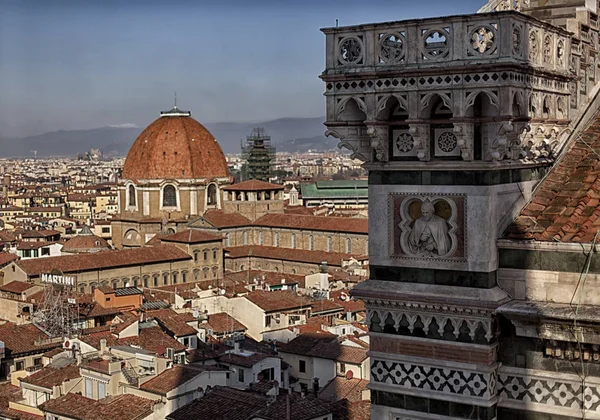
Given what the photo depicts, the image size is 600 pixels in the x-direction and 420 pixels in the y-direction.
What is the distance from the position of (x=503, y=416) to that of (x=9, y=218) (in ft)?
285

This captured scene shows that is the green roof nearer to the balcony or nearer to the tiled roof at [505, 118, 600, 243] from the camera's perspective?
the tiled roof at [505, 118, 600, 243]

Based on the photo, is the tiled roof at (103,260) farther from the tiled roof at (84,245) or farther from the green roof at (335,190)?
the green roof at (335,190)

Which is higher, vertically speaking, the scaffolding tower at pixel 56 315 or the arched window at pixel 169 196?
the arched window at pixel 169 196

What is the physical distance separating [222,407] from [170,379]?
2.36m

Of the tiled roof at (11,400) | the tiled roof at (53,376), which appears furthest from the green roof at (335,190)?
the tiled roof at (53,376)

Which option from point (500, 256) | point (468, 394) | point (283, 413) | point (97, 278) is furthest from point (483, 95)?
point (97, 278)

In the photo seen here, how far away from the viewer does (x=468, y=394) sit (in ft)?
15.3

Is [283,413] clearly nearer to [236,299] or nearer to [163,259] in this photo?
[236,299]

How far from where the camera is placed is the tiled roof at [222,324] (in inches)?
1139

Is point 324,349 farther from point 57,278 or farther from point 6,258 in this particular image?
point 6,258

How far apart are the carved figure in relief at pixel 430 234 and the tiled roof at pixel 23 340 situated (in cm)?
2310

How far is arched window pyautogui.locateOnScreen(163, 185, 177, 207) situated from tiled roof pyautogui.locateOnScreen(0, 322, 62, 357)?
26.3 m

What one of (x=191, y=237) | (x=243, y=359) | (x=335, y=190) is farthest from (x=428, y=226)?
(x=335, y=190)

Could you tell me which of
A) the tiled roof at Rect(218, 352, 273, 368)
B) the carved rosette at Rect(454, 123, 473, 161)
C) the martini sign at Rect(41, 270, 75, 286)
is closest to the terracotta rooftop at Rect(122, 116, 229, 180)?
the martini sign at Rect(41, 270, 75, 286)
